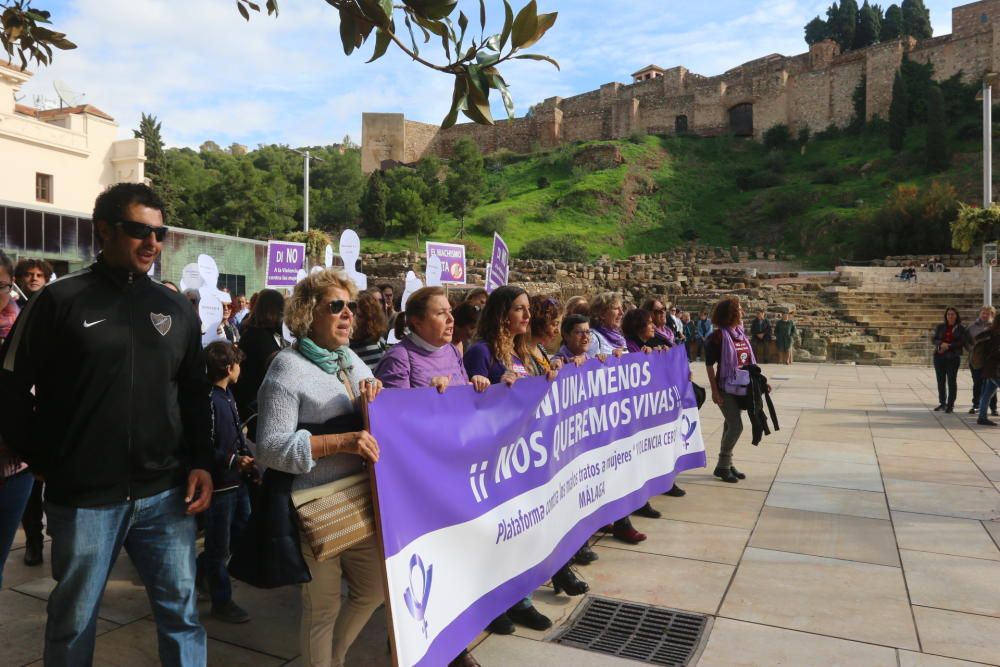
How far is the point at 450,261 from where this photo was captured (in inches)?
424

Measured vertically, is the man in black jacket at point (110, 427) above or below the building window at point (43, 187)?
below

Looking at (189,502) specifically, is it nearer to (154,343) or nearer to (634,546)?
(154,343)

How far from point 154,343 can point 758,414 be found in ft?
18.4

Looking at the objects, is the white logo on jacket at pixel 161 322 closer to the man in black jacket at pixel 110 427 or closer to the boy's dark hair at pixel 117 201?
the man in black jacket at pixel 110 427

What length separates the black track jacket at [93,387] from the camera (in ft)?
7.22

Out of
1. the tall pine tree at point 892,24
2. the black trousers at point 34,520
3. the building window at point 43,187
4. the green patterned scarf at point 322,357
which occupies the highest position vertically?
the tall pine tree at point 892,24

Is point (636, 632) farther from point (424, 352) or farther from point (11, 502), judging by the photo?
point (11, 502)

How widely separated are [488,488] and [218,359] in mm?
1647

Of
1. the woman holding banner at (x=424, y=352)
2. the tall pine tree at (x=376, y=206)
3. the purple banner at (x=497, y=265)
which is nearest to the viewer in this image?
the woman holding banner at (x=424, y=352)

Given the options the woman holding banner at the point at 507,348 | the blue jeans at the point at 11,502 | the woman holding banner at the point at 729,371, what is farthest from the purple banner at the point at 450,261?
the blue jeans at the point at 11,502

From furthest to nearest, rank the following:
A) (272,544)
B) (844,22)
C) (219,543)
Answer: (844,22) → (219,543) → (272,544)

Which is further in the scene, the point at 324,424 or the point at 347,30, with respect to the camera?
the point at 324,424

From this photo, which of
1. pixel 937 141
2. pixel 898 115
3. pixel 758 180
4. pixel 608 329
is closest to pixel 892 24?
pixel 898 115

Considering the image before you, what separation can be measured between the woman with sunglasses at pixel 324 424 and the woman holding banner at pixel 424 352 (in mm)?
336
